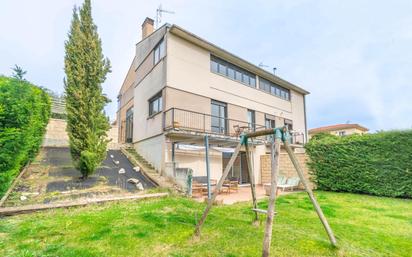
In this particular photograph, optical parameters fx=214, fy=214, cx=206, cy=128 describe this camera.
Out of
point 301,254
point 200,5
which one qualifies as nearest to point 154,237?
point 301,254

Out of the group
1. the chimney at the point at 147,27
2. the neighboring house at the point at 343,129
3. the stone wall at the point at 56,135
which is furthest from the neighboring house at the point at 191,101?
the neighboring house at the point at 343,129

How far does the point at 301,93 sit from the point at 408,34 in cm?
1158

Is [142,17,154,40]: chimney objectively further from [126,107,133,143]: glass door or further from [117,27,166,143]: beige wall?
[126,107,133,143]: glass door

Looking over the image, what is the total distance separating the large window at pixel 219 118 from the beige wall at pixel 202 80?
0.43 meters

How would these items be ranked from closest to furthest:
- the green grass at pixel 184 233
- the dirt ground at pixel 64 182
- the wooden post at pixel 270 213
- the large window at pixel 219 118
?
the wooden post at pixel 270 213 < the green grass at pixel 184 233 < the dirt ground at pixel 64 182 < the large window at pixel 219 118

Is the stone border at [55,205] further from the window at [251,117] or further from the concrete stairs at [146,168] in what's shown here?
the window at [251,117]

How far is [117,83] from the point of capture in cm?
2369

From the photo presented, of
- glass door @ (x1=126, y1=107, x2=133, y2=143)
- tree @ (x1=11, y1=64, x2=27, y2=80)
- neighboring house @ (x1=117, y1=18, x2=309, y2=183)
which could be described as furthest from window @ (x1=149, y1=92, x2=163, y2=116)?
tree @ (x1=11, y1=64, x2=27, y2=80)

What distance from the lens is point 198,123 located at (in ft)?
42.8

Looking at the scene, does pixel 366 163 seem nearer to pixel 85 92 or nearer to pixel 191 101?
pixel 191 101

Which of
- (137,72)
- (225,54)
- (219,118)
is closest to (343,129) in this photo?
(225,54)

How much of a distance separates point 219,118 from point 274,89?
8.01m

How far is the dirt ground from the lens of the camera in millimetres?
7113

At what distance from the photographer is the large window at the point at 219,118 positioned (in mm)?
14188
